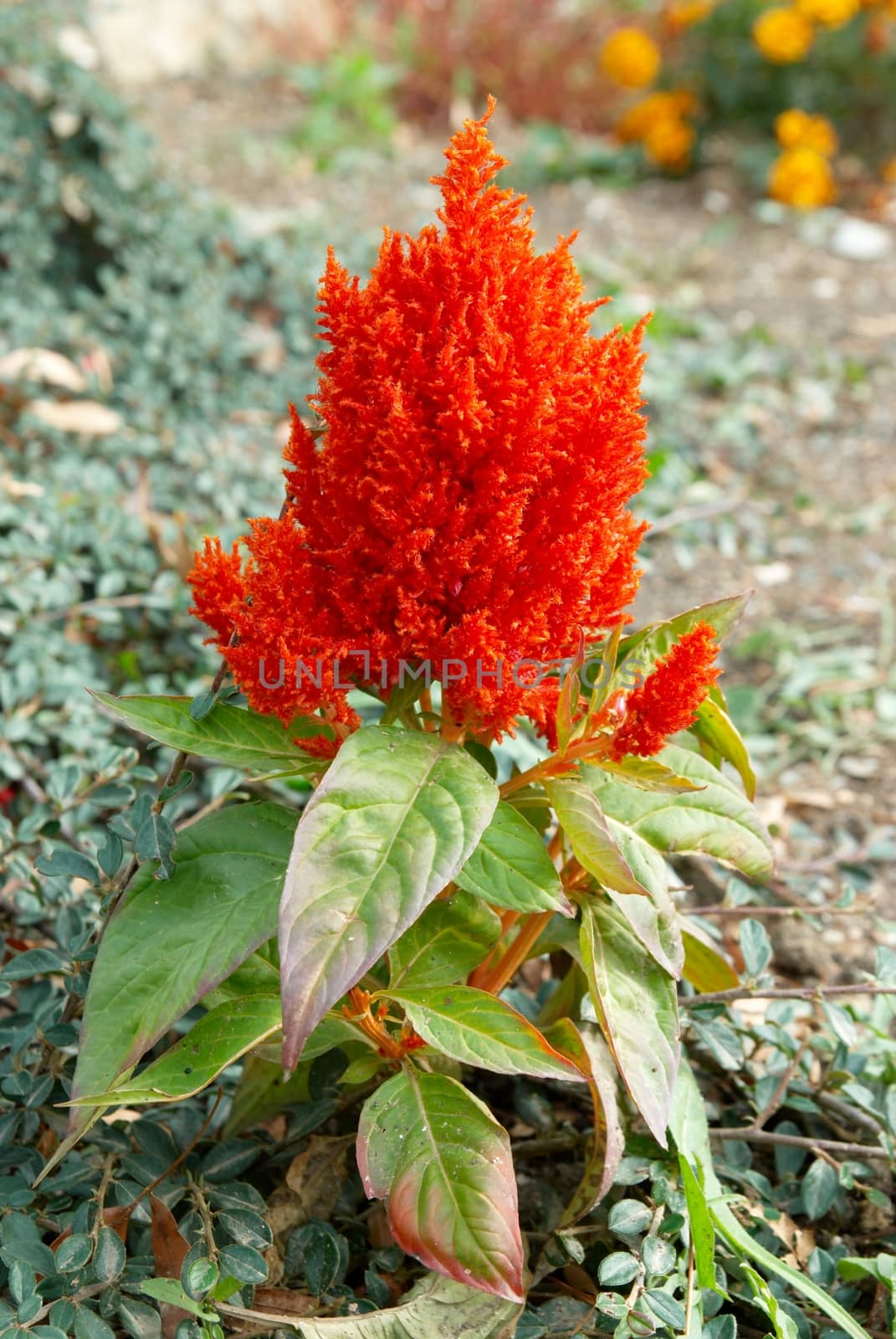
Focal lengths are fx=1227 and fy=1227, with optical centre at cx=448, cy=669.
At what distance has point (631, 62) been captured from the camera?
24.8 ft

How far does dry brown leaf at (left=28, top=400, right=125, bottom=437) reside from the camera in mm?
3539

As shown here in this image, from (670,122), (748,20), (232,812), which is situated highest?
(748,20)

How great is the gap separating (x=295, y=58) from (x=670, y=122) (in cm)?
246

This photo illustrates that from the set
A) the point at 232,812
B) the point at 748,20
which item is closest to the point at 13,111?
the point at 232,812

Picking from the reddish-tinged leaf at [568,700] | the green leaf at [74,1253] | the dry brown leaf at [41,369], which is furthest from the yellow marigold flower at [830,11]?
the green leaf at [74,1253]

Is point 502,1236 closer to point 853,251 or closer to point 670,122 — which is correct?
point 853,251

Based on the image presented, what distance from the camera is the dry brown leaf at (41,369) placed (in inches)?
142

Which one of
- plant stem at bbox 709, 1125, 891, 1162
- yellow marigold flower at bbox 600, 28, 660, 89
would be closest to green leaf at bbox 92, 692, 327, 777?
plant stem at bbox 709, 1125, 891, 1162

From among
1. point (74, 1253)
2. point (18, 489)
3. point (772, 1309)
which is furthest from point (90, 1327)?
point (18, 489)

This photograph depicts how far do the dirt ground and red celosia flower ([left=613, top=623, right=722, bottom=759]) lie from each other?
1.13m

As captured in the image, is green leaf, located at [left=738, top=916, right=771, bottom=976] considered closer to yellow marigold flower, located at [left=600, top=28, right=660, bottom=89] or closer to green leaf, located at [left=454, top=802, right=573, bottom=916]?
green leaf, located at [left=454, top=802, right=573, bottom=916]

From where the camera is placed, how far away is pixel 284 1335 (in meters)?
1.50

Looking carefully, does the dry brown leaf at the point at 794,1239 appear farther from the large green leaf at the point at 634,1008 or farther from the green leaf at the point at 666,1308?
the large green leaf at the point at 634,1008

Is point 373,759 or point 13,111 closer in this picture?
point 373,759
